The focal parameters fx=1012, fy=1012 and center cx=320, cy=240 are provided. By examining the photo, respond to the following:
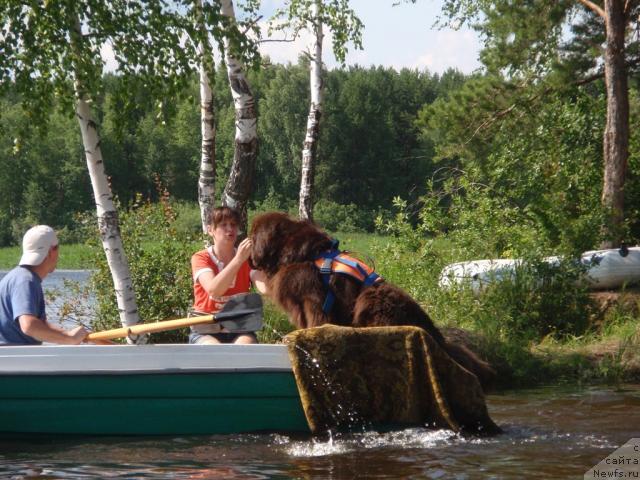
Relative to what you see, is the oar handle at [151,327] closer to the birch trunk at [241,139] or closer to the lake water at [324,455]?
the lake water at [324,455]

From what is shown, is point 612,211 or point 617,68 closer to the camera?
point 612,211

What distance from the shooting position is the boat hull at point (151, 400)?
6.32 metres

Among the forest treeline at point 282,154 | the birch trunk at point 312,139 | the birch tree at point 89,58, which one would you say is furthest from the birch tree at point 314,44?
the forest treeline at point 282,154

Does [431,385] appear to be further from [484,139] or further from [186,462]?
[484,139]

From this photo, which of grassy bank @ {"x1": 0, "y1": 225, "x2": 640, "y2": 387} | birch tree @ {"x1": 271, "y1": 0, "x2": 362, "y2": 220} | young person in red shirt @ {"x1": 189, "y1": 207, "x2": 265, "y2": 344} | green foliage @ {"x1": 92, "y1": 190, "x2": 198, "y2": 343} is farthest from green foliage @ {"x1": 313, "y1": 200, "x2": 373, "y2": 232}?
young person in red shirt @ {"x1": 189, "y1": 207, "x2": 265, "y2": 344}

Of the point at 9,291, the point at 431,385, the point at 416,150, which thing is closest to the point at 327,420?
the point at 431,385

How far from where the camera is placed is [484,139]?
15.4 m

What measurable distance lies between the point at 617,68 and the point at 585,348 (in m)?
4.60

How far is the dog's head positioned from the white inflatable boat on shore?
5.15 m

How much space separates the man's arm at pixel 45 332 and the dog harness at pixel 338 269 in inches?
63.3

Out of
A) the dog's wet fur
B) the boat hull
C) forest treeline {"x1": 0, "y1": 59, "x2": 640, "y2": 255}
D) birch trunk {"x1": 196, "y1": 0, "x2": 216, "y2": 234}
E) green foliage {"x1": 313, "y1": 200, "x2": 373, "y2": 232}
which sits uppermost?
forest treeline {"x1": 0, "y1": 59, "x2": 640, "y2": 255}

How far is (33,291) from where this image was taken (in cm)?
616

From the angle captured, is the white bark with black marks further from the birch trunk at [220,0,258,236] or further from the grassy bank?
the birch trunk at [220,0,258,236]

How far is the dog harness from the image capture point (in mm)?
5934
